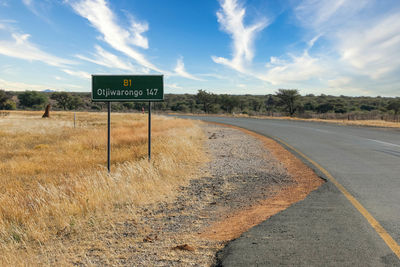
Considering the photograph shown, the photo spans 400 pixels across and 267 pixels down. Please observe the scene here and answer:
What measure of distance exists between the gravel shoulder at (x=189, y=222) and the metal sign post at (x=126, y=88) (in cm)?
261

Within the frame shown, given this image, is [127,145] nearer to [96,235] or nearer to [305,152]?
[305,152]

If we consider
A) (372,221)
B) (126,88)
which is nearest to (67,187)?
(126,88)

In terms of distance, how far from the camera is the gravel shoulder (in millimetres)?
3260

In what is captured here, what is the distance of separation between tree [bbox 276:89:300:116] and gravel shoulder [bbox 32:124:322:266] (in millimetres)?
54247

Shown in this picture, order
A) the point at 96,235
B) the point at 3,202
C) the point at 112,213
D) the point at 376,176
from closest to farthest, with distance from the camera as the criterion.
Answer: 1. the point at 96,235
2. the point at 112,213
3. the point at 3,202
4. the point at 376,176

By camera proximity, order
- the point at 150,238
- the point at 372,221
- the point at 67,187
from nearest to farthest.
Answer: the point at 150,238, the point at 372,221, the point at 67,187

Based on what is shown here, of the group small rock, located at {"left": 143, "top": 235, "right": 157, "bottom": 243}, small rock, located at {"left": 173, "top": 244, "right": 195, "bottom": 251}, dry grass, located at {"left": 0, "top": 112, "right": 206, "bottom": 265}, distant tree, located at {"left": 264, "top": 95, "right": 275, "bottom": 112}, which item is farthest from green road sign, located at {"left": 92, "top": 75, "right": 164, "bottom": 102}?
distant tree, located at {"left": 264, "top": 95, "right": 275, "bottom": 112}

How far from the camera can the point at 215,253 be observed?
11.0 feet

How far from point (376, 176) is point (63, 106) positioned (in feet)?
281

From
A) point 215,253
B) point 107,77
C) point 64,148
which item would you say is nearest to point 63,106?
point 64,148

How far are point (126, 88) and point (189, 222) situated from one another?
4.49 metres

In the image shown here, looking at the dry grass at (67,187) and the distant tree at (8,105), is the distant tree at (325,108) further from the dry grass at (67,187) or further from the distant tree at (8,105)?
the distant tree at (8,105)

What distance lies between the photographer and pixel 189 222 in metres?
4.35

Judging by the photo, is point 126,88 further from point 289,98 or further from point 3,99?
point 3,99
